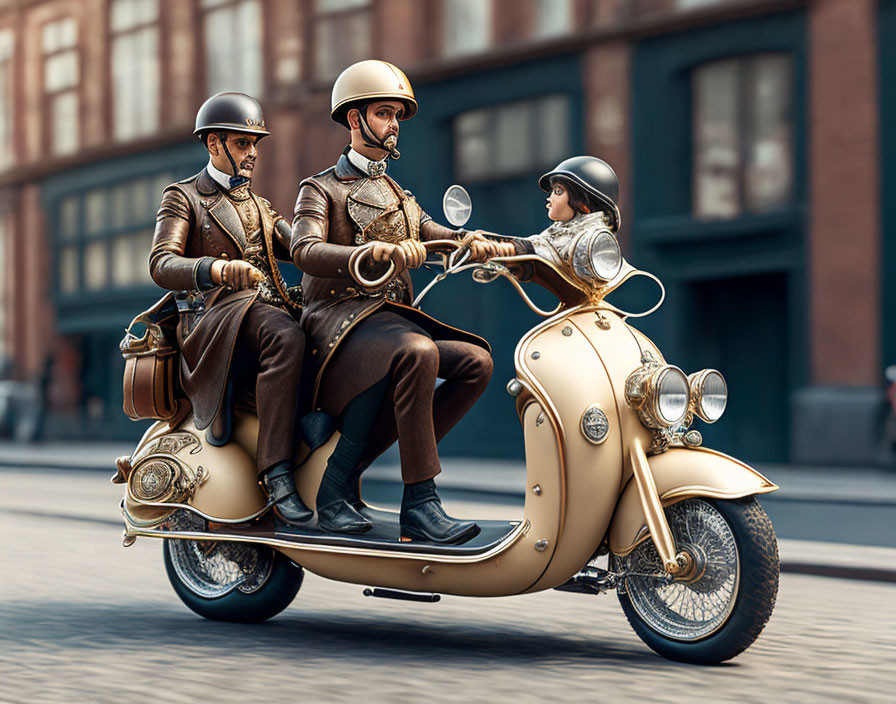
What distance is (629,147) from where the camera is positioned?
1919 centimetres

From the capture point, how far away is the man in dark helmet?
5.82 meters

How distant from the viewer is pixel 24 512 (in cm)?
1259

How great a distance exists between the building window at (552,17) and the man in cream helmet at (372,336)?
48.1ft

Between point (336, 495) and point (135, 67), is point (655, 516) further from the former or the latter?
point (135, 67)

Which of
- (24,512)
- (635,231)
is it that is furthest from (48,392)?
(24,512)

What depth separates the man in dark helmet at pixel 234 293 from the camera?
5.82m

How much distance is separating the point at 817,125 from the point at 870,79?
81cm

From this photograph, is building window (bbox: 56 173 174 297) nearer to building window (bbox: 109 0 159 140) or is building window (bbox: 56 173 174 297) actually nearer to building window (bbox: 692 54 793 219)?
building window (bbox: 109 0 159 140)

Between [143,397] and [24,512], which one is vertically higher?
[143,397]

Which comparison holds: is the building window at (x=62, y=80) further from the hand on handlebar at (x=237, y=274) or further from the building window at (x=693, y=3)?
the hand on handlebar at (x=237, y=274)

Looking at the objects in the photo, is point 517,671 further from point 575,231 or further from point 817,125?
point 817,125

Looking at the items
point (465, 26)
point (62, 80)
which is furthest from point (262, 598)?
point (62, 80)

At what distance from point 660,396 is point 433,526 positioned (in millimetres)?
1010

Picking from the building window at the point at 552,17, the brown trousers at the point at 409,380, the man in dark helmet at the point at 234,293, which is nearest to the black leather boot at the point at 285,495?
the man in dark helmet at the point at 234,293
